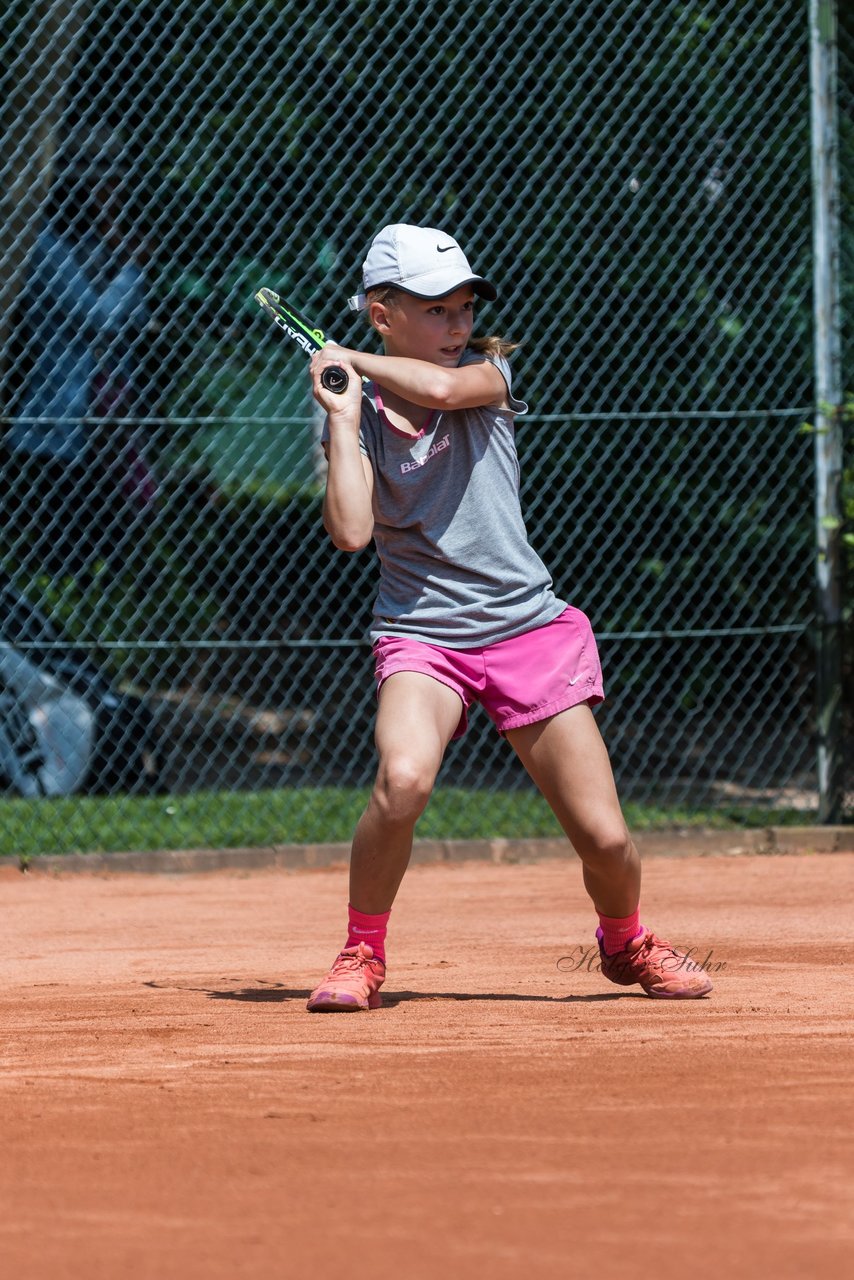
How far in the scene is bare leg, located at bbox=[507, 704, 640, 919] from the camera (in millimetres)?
3949

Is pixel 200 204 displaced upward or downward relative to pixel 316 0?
downward

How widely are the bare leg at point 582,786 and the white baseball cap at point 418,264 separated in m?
0.94

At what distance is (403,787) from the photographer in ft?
12.5

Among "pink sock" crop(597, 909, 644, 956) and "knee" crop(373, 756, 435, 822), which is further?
"pink sock" crop(597, 909, 644, 956)

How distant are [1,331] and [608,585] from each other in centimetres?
264

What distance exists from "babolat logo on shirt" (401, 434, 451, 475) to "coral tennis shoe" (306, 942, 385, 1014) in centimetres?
102

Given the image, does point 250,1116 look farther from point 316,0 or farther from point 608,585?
point 316,0

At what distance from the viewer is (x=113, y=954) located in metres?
5.05

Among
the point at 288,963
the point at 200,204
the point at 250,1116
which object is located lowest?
the point at 288,963

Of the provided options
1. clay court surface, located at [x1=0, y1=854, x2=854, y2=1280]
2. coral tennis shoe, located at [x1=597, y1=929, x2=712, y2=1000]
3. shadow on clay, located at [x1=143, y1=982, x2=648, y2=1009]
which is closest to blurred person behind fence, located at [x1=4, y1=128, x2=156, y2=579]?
clay court surface, located at [x1=0, y1=854, x2=854, y2=1280]

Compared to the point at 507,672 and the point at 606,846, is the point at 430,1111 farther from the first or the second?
the point at 507,672

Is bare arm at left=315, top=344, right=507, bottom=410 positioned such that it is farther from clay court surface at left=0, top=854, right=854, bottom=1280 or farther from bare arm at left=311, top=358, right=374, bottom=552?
clay court surface at left=0, top=854, right=854, bottom=1280

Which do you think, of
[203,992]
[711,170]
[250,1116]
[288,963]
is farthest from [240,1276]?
[711,170]

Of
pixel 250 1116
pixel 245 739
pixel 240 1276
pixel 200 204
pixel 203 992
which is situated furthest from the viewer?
pixel 245 739
